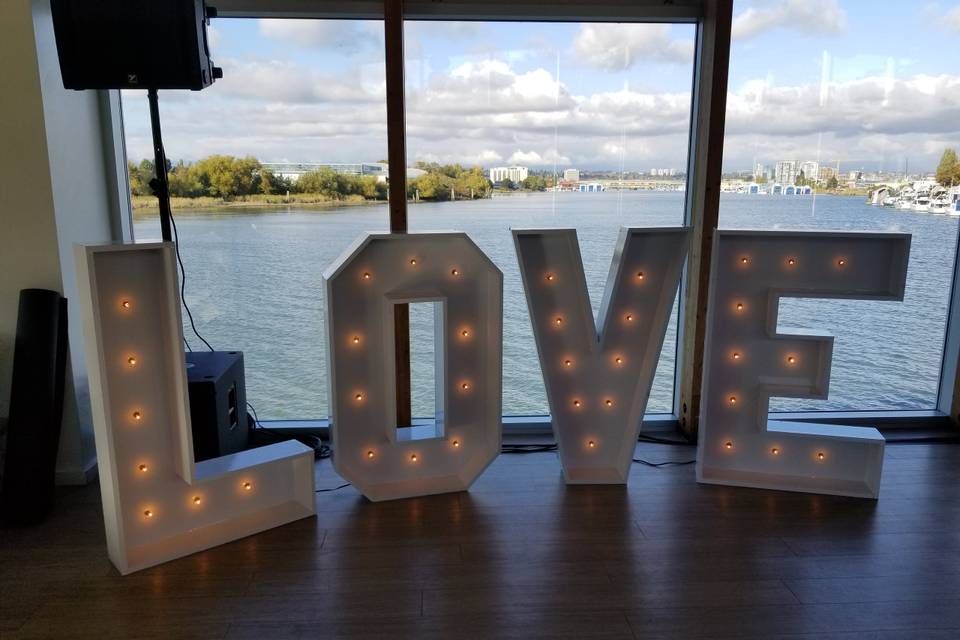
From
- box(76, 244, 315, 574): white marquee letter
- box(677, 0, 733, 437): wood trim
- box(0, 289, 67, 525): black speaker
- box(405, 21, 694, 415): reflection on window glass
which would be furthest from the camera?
box(405, 21, 694, 415): reflection on window glass

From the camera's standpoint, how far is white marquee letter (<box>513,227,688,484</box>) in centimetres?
304

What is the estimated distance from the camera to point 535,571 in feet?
8.11

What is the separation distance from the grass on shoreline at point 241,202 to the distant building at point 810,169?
2317 millimetres

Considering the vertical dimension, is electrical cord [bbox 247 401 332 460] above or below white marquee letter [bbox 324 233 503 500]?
below

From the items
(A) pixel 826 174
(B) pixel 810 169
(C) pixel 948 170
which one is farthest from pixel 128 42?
(C) pixel 948 170

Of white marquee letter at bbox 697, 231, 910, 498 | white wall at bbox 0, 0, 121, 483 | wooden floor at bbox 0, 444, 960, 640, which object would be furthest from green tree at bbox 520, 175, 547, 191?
white wall at bbox 0, 0, 121, 483

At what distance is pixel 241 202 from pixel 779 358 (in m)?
2.83

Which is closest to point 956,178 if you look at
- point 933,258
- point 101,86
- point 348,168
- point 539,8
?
point 933,258

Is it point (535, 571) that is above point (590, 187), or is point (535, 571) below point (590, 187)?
below

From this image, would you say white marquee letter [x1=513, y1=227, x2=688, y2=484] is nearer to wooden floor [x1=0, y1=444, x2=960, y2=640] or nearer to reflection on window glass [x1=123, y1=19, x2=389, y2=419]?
wooden floor [x1=0, y1=444, x2=960, y2=640]

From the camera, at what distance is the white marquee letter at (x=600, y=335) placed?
9.97 feet

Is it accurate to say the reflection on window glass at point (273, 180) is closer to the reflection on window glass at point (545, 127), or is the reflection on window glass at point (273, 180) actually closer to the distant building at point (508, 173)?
the reflection on window glass at point (545, 127)

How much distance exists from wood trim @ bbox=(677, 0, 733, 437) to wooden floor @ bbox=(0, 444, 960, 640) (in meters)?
0.82

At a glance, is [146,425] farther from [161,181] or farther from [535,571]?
[535,571]
